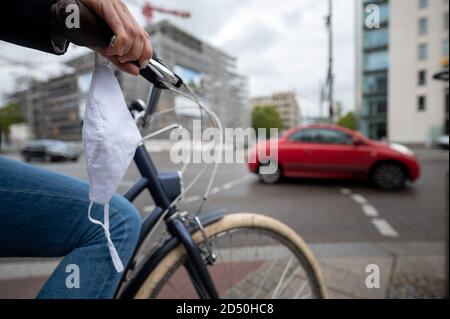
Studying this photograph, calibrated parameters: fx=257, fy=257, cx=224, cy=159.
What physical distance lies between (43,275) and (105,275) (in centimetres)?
189

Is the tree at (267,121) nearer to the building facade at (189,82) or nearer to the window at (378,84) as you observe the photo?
the building facade at (189,82)

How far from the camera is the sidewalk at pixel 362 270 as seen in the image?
1737mm

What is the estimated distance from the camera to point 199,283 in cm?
95

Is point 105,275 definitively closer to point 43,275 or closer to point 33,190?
point 33,190

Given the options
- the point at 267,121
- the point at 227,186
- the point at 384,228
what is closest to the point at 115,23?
the point at 267,121

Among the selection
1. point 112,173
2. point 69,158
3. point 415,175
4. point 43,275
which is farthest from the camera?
point 69,158

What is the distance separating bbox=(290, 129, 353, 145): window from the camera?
18.3 ft

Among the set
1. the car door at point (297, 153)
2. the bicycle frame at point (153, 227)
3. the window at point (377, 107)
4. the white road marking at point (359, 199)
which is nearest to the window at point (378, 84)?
the window at point (377, 107)

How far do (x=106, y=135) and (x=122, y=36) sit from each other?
0.19 m

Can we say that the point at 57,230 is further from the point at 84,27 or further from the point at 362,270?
the point at 362,270

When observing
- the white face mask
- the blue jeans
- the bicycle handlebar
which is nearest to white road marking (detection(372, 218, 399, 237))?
the blue jeans

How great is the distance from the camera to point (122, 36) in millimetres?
486

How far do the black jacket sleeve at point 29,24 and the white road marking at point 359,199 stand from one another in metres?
4.83

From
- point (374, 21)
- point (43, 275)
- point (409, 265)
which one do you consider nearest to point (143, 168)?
point (374, 21)
